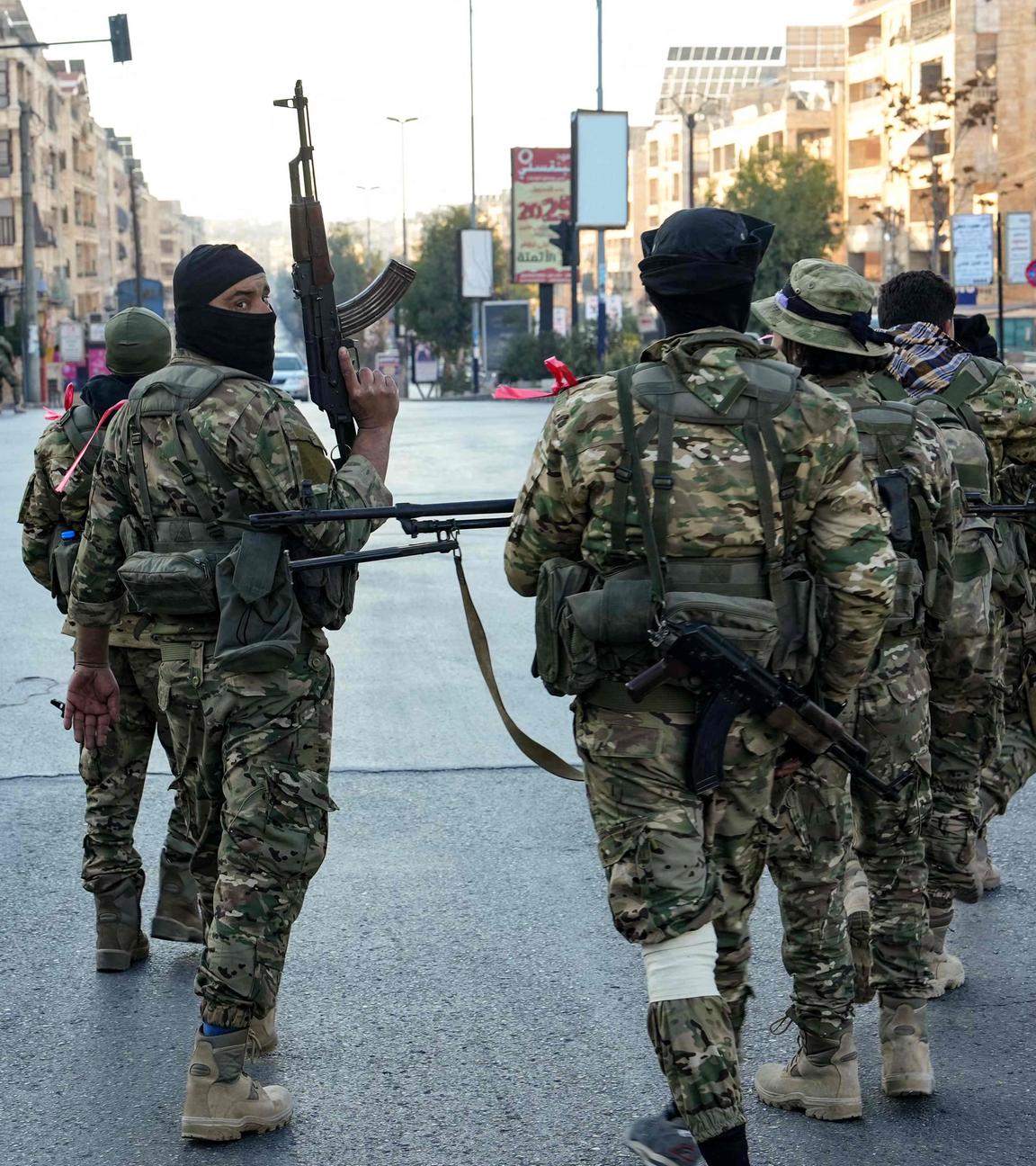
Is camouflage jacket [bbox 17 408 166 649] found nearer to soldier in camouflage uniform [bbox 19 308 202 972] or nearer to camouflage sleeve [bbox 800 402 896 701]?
soldier in camouflage uniform [bbox 19 308 202 972]

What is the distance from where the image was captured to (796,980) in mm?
3865

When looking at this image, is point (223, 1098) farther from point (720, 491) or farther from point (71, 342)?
point (71, 342)

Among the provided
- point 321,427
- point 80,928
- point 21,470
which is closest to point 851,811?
point 80,928

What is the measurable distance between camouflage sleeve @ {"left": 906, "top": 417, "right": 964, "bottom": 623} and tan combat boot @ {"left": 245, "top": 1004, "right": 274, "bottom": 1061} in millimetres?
1850

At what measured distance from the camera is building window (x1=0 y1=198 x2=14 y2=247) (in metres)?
80.6

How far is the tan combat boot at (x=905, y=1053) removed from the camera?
398cm

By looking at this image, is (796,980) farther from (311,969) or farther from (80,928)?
(80,928)

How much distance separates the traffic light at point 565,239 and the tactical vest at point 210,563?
4778cm

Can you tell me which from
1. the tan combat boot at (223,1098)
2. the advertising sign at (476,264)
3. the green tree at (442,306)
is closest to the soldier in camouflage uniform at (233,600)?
the tan combat boot at (223,1098)

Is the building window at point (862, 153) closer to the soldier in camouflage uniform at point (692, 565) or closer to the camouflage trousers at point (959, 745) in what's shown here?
the camouflage trousers at point (959, 745)

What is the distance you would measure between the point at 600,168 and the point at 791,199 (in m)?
20.4

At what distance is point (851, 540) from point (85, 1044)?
2285 mm

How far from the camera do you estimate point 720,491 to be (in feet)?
10.8

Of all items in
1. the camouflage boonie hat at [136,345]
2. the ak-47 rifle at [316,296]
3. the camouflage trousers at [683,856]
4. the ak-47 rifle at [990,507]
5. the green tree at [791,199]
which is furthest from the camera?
the green tree at [791,199]
